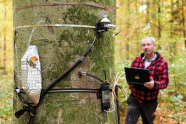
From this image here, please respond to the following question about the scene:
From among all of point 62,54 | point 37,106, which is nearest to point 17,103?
point 37,106

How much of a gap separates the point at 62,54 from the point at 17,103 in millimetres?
688

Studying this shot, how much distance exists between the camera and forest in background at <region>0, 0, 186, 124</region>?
6462 mm

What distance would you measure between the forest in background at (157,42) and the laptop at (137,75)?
2.59 meters

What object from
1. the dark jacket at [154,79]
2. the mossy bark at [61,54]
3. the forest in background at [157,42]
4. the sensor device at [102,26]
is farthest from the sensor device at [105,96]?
the forest in background at [157,42]

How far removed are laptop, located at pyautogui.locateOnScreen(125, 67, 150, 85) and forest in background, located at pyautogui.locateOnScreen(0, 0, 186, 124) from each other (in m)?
2.59

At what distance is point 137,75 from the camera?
3553 millimetres

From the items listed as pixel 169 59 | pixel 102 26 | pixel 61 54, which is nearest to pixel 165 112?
pixel 169 59

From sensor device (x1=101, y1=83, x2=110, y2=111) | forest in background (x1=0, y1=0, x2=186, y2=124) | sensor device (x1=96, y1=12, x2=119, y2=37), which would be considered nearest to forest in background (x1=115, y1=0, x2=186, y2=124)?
forest in background (x1=0, y1=0, x2=186, y2=124)

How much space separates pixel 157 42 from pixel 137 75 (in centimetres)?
468

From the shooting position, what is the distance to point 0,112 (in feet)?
18.1

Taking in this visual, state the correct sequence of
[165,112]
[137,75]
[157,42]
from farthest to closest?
[157,42], [165,112], [137,75]

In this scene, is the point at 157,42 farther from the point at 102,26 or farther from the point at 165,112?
the point at 102,26

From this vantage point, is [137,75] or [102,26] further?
[137,75]

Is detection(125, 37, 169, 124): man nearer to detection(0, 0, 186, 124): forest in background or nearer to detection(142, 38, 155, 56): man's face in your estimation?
detection(142, 38, 155, 56): man's face
